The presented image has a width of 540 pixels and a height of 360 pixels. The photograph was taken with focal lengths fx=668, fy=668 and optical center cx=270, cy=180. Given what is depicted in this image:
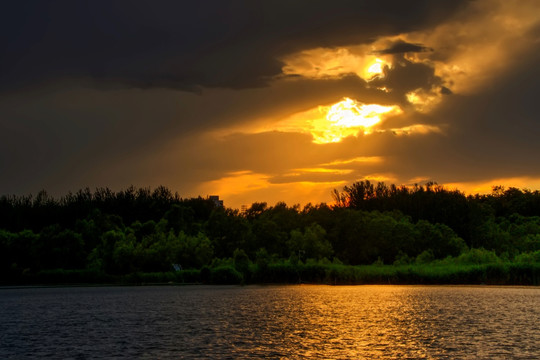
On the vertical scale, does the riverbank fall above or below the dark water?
above

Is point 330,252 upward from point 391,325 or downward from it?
upward

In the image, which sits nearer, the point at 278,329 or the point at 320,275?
the point at 278,329

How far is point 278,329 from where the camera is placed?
6588 centimetres

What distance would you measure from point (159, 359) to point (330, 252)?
146 meters

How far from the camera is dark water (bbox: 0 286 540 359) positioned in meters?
48.7

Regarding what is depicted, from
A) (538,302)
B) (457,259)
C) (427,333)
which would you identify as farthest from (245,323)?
(457,259)

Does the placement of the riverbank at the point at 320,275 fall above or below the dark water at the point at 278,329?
above

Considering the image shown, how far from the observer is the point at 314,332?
2472 inches

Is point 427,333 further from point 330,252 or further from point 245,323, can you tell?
point 330,252

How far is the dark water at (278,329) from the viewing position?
48688mm

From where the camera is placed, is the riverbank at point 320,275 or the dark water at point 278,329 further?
the riverbank at point 320,275

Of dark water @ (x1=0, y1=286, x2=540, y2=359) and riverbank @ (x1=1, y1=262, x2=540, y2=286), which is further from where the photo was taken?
riverbank @ (x1=1, y1=262, x2=540, y2=286)

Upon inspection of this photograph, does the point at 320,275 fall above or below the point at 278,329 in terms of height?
above

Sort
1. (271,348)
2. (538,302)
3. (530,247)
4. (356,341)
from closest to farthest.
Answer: (271,348) → (356,341) → (538,302) → (530,247)
